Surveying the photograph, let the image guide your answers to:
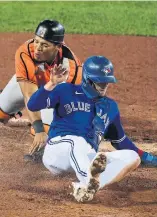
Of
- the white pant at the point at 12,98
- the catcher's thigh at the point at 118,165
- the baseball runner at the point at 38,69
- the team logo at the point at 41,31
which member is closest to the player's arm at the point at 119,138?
the baseball runner at the point at 38,69

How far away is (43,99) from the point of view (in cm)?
789

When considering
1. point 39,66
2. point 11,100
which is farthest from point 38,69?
point 11,100

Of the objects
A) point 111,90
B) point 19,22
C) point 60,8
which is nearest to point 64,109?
point 111,90

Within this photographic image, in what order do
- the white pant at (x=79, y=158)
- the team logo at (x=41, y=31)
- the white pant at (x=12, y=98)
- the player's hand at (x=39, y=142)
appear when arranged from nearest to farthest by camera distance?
the white pant at (x=79, y=158) < the player's hand at (x=39, y=142) < the team logo at (x=41, y=31) < the white pant at (x=12, y=98)

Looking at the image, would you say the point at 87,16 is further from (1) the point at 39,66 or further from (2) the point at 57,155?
(2) the point at 57,155

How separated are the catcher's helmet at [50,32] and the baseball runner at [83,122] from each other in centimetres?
110

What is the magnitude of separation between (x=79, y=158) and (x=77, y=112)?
50cm

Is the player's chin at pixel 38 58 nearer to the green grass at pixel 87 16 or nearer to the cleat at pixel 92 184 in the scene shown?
the cleat at pixel 92 184

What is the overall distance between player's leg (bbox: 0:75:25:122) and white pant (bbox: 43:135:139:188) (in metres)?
1.93

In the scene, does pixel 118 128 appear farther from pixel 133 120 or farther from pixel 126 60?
pixel 126 60

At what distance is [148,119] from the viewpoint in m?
11.9

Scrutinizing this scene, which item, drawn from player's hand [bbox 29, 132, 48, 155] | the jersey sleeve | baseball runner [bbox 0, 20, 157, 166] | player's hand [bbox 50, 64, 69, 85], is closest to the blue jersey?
player's hand [bbox 50, 64, 69, 85]

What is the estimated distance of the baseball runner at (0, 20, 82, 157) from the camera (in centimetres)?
903

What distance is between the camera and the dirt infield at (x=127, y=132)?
24.3 ft
